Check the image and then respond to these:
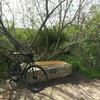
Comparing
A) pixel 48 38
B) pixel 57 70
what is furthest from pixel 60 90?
pixel 48 38

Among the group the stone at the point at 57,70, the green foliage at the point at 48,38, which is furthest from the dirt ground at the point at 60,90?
the green foliage at the point at 48,38

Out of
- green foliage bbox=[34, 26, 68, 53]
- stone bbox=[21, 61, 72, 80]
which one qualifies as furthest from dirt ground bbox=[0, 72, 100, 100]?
green foliage bbox=[34, 26, 68, 53]

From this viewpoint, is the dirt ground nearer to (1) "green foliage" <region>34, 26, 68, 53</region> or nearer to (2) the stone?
(2) the stone

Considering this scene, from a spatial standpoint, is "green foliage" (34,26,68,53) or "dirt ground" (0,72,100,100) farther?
"green foliage" (34,26,68,53)

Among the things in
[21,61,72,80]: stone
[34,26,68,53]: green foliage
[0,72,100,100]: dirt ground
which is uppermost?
[34,26,68,53]: green foliage

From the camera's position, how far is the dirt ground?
2543mm

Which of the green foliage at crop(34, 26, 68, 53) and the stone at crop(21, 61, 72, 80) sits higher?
the green foliage at crop(34, 26, 68, 53)

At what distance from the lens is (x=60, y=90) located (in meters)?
2.94

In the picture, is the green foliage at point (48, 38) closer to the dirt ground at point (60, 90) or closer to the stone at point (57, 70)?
the stone at point (57, 70)

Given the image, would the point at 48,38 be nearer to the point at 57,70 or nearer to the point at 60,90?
the point at 57,70

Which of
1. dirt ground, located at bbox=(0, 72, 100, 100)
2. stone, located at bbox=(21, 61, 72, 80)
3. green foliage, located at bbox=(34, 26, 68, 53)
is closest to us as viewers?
dirt ground, located at bbox=(0, 72, 100, 100)

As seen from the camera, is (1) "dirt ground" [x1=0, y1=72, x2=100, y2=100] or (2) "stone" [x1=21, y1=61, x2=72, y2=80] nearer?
(1) "dirt ground" [x1=0, y1=72, x2=100, y2=100]

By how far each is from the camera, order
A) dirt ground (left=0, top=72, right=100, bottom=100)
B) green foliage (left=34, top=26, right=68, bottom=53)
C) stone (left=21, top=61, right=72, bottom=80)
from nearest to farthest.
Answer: dirt ground (left=0, top=72, right=100, bottom=100)
stone (left=21, top=61, right=72, bottom=80)
green foliage (left=34, top=26, right=68, bottom=53)

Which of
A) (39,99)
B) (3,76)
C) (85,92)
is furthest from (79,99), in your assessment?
(3,76)
